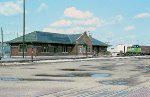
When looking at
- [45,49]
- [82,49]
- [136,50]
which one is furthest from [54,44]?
[136,50]

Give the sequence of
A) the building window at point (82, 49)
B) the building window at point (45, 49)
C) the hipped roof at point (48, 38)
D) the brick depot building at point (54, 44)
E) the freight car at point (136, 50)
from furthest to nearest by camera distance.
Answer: the freight car at point (136, 50)
the building window at point (82, 49)
the building window at point (45, 49)
the hipped roof at point (48, 38)
the brick depot building at point (54, 44)

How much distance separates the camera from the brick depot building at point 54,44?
79000 mm

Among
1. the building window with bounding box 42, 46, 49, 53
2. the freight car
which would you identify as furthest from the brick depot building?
the freight car

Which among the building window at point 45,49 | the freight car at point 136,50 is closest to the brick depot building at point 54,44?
the building window at point 45,49

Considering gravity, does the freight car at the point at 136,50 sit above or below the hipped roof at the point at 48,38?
below

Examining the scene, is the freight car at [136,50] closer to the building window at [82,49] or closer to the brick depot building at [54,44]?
the brick depot building at [54,44]

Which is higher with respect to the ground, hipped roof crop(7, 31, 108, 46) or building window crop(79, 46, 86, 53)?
hipped roof crop(7, 31, 108, 46)

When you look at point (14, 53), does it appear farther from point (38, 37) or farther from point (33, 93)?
point (33, 93)

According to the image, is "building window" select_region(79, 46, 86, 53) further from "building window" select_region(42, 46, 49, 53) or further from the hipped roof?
"building window" select_region(42, 46, 49, 53)

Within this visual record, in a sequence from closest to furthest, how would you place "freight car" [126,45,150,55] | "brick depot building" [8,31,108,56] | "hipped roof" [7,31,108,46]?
"brick depot building" [8,31,108,56] < "hipped roof" [7,31,108,46] < "freight car" [126,45,150,55]

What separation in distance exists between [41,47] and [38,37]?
234 centimetres

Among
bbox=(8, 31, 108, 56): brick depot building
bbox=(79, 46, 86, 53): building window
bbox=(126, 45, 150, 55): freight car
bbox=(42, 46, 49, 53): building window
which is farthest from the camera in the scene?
bbox=(126, 45, 150, 55): freight car

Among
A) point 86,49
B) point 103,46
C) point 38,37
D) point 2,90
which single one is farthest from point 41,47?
point 2,90

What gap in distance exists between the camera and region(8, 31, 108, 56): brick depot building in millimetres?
79000
